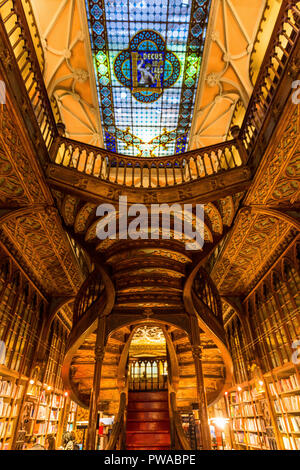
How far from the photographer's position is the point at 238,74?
5.88m

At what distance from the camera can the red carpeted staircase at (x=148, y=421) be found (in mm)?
4516

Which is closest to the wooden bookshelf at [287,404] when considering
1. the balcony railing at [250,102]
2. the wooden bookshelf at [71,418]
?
the balcony railing at [250,102]

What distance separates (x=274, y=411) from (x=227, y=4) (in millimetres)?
8011

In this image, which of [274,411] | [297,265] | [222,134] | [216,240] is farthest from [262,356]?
[222,134]

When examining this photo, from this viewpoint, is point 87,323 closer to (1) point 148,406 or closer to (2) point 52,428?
(1) point 148,406

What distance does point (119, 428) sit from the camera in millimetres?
4359

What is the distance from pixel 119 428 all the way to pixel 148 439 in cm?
65

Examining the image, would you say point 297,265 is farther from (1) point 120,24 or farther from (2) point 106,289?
(1) point 120,24

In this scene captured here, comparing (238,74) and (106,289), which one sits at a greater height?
(238,74)

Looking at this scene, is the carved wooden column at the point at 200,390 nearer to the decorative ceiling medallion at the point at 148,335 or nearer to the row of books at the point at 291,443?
the row of books at the point at 291,443

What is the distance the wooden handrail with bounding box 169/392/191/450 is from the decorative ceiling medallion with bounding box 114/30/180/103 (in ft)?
22.4

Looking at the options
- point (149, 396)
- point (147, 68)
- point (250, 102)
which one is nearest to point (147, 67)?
point (147, 68)

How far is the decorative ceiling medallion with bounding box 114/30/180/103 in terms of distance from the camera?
19.6 feet
